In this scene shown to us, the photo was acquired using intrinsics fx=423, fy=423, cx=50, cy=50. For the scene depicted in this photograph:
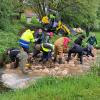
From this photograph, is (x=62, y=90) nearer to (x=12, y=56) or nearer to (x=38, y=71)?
(x=38, y=71)

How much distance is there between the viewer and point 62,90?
478 inches

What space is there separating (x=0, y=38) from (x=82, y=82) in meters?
12.1

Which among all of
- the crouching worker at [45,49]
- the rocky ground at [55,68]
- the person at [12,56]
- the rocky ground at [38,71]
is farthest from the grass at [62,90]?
the person at [12,56]

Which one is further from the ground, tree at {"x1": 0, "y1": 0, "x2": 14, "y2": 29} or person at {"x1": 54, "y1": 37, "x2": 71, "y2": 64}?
tree at {"x1": 0, "y1": 0, "x2": 14, "y2": 29}

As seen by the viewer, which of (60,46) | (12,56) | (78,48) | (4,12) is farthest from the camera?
(4,12)

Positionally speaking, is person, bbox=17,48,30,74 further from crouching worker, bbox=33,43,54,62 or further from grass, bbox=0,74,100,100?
grass, bbox=0,74,100,100

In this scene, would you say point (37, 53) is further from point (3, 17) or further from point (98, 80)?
point (3, 17)

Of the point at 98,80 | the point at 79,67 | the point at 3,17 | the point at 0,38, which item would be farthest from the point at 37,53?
the point at 3,17

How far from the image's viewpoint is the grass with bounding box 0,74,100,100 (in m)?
11.6

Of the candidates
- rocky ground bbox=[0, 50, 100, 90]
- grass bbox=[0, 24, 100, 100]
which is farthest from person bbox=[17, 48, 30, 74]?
grass bbox=[0, 24, 100, 100]

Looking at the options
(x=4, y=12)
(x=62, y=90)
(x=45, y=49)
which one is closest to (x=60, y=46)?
(x=45, y=49)

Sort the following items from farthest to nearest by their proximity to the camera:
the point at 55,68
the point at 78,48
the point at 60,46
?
1. the point at 78,48
2. the point at 60,46
3. the point at 55,68

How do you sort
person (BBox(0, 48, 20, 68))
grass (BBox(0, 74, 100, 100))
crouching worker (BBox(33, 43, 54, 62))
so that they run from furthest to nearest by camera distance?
1. crouching worker (BBox(33, 43, 54, 62))
2. person (BBox(0, 48, 20, 68))
3. grass (BBox(0, 74, 100, 100))

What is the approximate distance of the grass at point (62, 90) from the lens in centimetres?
1155
